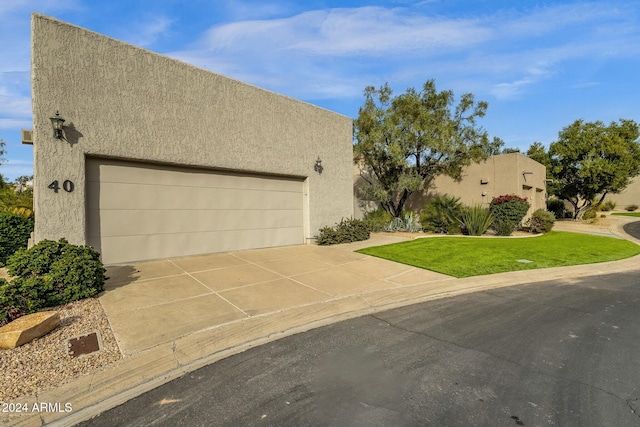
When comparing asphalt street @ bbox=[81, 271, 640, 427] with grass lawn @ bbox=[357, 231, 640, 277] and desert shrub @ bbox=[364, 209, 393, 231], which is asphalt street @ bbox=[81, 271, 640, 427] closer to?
grass lawn @ bbox=[357, 231, 640, 277]

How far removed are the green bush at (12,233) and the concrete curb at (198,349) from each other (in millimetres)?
6671

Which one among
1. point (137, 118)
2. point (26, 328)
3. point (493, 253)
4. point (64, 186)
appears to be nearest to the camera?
point (26, 328)

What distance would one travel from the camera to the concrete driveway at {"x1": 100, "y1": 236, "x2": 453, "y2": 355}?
4.48 meters

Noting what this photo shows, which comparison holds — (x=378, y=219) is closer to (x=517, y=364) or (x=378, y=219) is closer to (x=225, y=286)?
(x=225, y=286)

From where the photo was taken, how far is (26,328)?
372cm

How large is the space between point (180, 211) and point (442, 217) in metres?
11.4

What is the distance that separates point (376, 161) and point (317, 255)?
7853 millimetres

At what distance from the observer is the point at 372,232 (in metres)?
15.1

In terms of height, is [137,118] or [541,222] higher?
[137,118]

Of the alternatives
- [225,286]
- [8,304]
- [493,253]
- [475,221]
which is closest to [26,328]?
[8,304]

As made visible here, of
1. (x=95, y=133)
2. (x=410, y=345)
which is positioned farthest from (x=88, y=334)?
(x=95, y=133)

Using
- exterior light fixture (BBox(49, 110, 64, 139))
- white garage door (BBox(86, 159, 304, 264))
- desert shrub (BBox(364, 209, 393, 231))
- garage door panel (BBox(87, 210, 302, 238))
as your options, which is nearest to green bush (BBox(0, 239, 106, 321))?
garage door panel (BBox(87, 210, 302, 238))

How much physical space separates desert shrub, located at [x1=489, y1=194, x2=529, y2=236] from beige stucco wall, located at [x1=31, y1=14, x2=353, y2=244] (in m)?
9.27

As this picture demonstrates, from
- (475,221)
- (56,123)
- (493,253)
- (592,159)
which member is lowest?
(493,253)
